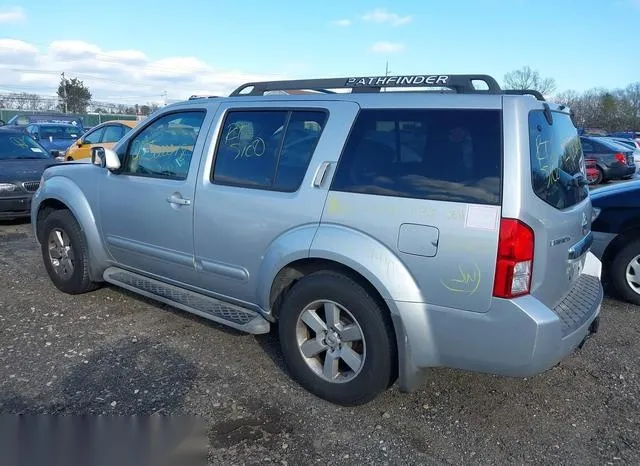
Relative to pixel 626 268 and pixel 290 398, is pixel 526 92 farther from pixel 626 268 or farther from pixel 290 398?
pixel 626 268

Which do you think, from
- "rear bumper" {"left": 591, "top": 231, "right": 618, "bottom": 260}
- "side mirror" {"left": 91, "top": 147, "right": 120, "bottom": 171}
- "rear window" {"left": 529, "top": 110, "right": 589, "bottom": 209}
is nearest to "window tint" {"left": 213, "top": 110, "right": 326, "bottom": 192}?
"side mirror" {"left": 91, "top": 147, "right": 120, "bottom": 171}

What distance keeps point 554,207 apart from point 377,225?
969 mm

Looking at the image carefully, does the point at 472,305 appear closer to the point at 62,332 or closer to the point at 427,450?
the point at 427,450

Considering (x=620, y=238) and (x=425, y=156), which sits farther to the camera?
(x=620, y=238)

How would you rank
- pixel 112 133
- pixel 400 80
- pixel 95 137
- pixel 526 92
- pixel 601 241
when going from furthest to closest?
pixel 95 137 < pixel 112 133 < pixel 601 241 < pixel 400 80 < pixel 526 92

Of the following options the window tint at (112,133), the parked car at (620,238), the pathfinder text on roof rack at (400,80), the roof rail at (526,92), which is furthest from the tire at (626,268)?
the window tint at (112,133)

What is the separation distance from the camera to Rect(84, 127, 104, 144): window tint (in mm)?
13562

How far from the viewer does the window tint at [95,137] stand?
13562 mm

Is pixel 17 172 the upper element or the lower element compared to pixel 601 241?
upper

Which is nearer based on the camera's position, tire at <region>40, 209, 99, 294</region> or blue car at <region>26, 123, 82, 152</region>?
tire at <region>40, 209, 99, 294</region>

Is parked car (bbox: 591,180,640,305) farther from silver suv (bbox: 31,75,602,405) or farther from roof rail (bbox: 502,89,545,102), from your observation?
roof rail (bbox: 502,89,545,102)

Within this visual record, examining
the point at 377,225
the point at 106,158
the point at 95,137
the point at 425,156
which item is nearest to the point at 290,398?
the point at 377,225

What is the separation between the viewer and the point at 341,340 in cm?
316

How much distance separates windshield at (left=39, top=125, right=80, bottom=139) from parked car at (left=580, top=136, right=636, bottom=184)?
1672cm
